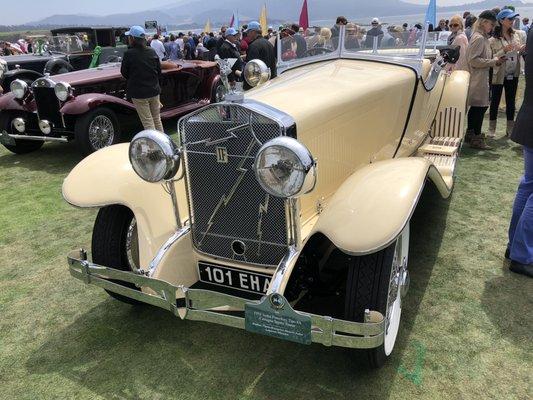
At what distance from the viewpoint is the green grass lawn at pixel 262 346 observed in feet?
7.82

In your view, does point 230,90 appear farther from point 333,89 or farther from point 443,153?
point 443,153

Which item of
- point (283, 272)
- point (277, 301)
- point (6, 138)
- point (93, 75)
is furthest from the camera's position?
point (93, 75)

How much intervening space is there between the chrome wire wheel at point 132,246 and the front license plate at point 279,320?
1158 millimetres

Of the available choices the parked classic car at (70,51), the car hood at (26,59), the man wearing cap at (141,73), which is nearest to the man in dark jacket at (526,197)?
the man wearing cap at (141,73)

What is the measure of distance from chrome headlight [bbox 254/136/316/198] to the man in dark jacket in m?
1.88

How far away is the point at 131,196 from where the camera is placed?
286 centimetres

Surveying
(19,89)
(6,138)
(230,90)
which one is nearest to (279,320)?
(230,90)

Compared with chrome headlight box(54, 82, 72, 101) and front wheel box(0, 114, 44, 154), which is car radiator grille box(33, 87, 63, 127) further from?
front wheel box(0, 114, 44, 154)

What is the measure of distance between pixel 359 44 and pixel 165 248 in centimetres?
261

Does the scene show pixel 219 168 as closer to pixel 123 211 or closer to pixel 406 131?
pixel 123 211

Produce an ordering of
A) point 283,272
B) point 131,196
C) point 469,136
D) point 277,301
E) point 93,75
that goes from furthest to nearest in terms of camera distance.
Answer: point 93,75, point 469,136, point 131,196, point 283,272, point 277,301

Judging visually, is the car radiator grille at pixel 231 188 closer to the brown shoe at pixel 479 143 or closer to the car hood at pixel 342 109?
the car hood at pixel 342 109

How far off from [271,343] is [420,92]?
2637 mm

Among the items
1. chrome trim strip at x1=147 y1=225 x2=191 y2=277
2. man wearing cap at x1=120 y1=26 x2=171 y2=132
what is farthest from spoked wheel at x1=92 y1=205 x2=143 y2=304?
man wearing cap at x1=120 y1=26 x2=171 y2=132
